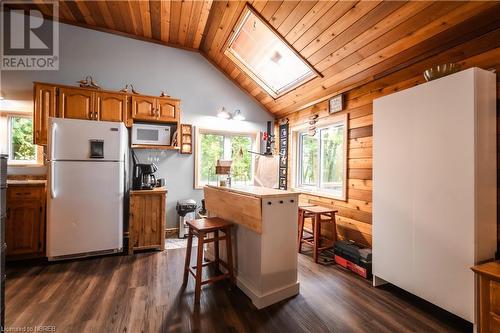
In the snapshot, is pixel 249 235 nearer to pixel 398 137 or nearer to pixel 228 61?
pixel 398 137

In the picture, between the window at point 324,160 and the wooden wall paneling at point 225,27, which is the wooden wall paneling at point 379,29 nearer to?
the window at point 324,160

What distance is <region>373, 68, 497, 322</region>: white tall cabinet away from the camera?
163 cm

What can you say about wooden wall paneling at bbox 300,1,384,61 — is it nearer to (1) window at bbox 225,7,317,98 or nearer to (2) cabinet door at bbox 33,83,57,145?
(1) window at bbox 225,7,317,98

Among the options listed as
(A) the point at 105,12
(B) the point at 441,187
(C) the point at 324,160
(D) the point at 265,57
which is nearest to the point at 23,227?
(A) the point at 105,12

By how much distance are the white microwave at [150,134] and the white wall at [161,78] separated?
→ 265mm

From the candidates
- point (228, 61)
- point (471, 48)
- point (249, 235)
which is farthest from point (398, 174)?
point (228, 61)

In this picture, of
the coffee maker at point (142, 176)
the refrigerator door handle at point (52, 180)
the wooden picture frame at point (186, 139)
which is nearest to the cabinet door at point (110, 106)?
the coffee maker at point (142, 176)

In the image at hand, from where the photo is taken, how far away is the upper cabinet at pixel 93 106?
2.99 meters

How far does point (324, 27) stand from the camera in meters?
2.49

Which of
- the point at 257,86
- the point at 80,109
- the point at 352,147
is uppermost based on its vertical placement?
the point at 257,86

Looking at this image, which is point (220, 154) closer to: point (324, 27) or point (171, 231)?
point (171, 231)

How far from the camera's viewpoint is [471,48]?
197 centimetres

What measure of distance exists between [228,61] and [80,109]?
2408 millimetres

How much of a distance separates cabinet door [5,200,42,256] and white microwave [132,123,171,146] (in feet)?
4.84
